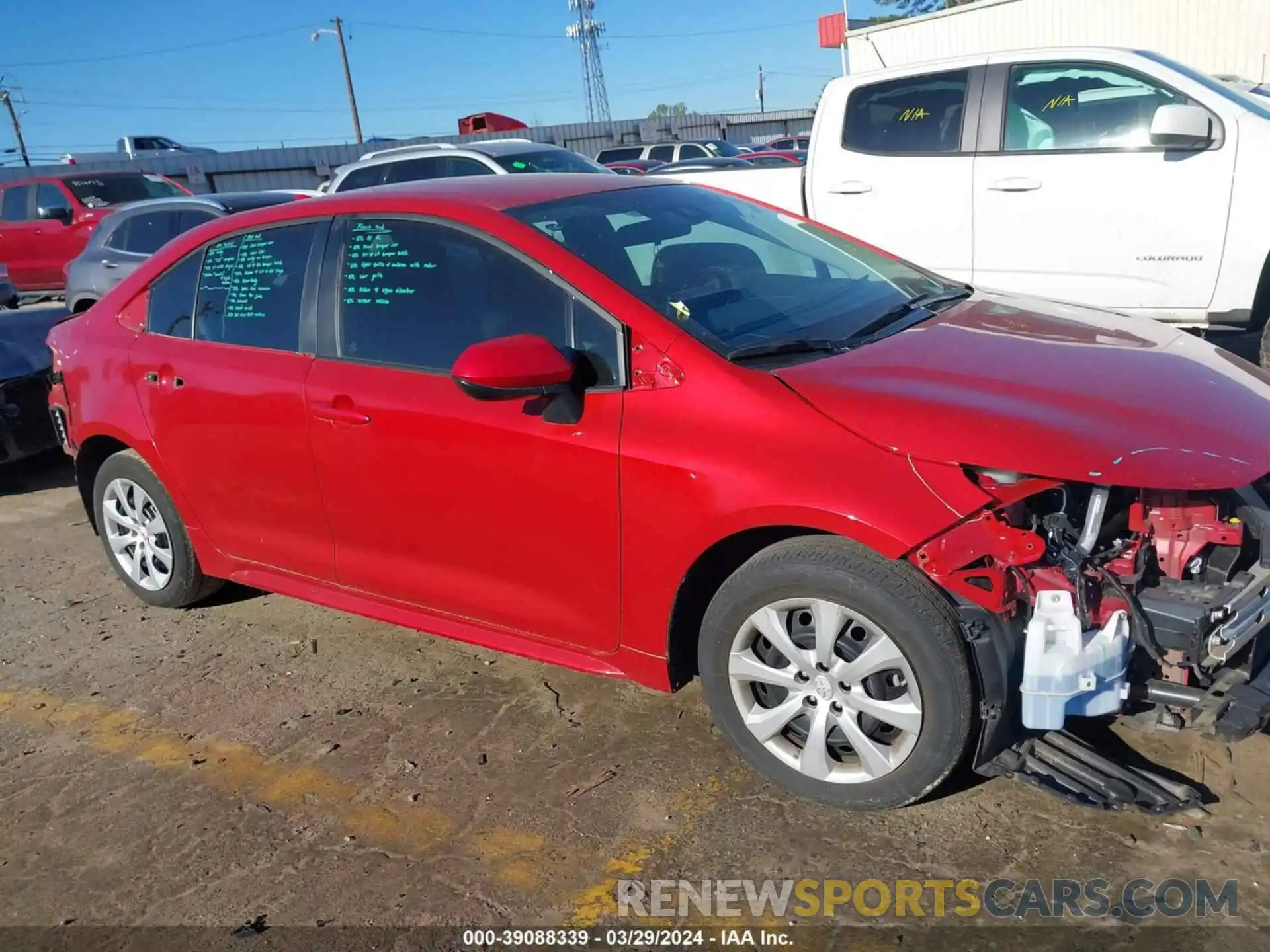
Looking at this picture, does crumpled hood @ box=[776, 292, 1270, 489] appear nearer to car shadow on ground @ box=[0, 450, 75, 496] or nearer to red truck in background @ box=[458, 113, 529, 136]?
car shadow on ground @ box=[0, 450, 75, 496]

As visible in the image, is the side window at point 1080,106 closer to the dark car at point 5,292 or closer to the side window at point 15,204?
the dark car at point 5,292

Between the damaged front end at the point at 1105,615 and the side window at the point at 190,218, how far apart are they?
8.76 metres

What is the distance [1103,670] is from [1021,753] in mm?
323

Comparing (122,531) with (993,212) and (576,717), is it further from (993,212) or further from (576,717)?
(993,212)

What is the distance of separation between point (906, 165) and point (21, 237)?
1326 centimetres

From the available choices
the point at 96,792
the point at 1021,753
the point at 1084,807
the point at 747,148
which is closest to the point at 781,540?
the point at 1021,753

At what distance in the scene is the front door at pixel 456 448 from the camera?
10.2 feet

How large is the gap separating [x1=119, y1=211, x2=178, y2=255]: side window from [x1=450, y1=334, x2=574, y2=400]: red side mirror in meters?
8.16

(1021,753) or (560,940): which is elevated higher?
(1021,753)

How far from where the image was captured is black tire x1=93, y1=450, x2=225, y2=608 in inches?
173

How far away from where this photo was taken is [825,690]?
282cm

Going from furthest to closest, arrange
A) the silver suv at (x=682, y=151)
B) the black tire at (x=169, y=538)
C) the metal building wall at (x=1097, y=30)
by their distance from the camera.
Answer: the silver suv at (x=682, y=151) < the metal building wall at (x=1097, y=30) < the black tire at (x=169, y=538)

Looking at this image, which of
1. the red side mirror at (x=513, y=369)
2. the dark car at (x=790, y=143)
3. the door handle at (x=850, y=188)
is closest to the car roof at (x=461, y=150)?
the door handle at (x=850, y=188)

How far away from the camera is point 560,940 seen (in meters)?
2.56
